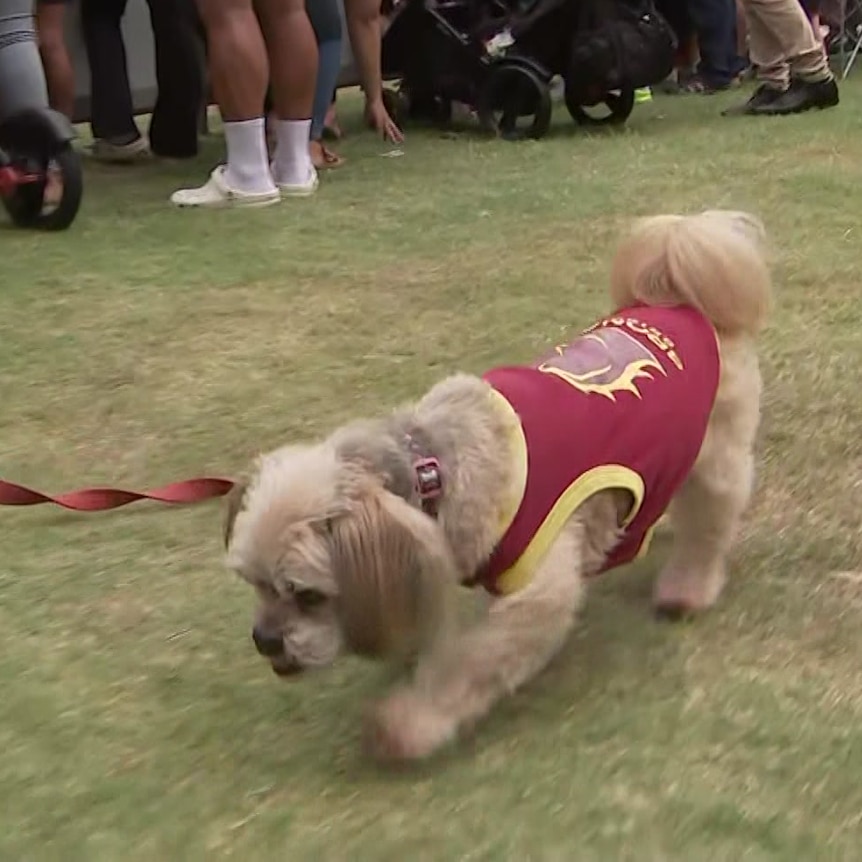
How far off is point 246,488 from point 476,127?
3661mm

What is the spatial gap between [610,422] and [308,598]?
1.11 ft

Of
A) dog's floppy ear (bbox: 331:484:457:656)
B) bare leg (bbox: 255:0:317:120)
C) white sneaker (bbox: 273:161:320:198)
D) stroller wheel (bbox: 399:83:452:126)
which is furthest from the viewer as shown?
stroller wheel (bbox: 399:83:452:126)

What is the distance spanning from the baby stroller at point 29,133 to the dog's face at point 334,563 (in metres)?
2.07

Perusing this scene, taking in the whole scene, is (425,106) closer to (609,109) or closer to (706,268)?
(609,109)

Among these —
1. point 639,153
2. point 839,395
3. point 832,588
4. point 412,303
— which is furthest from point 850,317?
point 639,153

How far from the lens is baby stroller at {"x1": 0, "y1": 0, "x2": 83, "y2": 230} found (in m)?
2.88

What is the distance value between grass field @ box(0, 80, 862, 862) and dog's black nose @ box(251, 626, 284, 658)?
0.12 meters

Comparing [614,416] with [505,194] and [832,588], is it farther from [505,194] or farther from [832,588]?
[505,194]

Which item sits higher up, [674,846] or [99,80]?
[674,846]

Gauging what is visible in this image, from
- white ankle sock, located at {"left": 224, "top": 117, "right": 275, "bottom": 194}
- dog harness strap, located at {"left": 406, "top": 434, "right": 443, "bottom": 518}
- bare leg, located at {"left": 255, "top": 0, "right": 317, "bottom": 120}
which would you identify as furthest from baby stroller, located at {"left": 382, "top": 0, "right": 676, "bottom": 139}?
dog harness strap, located at {"left": 406, "top": 434, "right": 443, "bottom": 518}

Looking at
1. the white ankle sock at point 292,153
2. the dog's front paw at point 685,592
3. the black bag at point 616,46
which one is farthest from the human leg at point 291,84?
the dog's front paw at point 685,592

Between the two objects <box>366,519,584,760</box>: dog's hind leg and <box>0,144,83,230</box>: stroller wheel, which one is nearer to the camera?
<box>366,519,584,760</box>: dog's hind leg

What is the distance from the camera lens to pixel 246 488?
3.65ft

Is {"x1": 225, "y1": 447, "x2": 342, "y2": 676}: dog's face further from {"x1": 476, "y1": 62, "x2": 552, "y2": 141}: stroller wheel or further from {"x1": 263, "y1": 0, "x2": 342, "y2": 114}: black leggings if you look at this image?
{"x1": 476, "y1": 62, "x2": 552, "y2": 141}: stroller wheel
